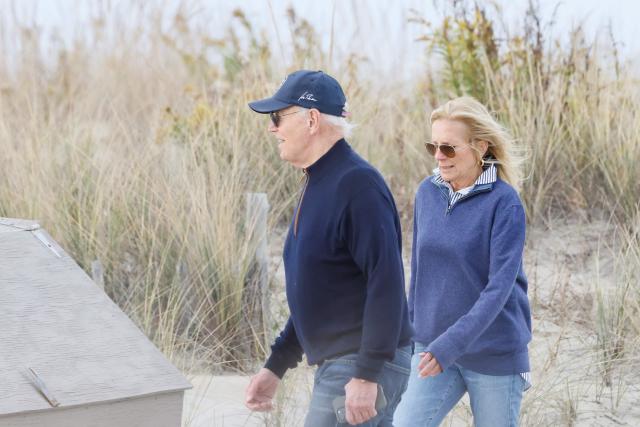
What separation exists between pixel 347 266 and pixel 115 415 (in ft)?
2.11

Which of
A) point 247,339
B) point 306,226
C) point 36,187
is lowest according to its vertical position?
point 247,339

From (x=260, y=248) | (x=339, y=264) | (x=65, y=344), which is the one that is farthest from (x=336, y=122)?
(x=260, y=248)

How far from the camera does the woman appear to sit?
9.43 ft

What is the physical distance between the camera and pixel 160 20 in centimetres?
1218

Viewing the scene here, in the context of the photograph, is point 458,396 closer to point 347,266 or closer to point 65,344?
point 347,266

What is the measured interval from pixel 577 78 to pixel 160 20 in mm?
6134

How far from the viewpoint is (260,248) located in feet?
17.7

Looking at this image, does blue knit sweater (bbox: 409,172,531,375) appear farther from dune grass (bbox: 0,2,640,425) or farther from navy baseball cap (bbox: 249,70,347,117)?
dune grass (bbox: 0,2,640,425)

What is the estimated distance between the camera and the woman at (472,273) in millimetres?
2875

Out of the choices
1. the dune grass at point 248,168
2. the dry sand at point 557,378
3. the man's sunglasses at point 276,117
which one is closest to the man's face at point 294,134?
the man's sunglasses at point 276,117

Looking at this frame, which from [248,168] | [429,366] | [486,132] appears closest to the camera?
[429,366]

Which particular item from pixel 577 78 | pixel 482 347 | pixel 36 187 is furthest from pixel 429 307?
pixel 577 78

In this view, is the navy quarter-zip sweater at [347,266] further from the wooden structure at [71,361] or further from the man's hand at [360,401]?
the wooden structure at [71,361]

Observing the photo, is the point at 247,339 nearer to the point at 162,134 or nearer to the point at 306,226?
the point at 162,134
